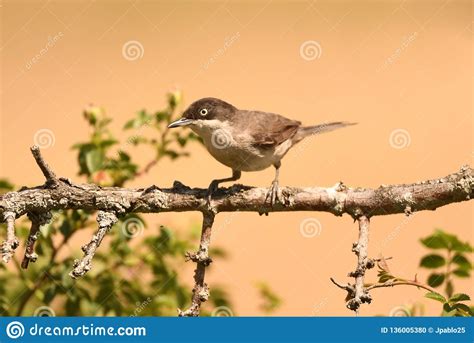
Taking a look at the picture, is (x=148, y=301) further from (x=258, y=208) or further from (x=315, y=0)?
(x=315, y=0)

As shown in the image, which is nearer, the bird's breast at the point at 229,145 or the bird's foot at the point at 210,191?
the bird's foot at the point at 210,191

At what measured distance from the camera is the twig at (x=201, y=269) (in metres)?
3.19

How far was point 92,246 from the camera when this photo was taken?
10.4 feet

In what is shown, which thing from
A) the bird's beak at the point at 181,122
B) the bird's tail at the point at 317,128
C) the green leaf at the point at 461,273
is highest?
the bird's tail at the point at 317,128

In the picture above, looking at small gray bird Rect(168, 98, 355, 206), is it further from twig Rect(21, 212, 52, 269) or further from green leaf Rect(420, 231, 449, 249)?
green leaf Rect(420, 231, 449, 249)

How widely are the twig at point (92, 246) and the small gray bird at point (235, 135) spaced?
1.51m

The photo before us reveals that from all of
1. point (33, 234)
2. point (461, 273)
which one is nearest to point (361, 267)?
point (461, 273)

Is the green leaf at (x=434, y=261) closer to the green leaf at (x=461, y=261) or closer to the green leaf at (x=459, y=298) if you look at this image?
the green leaf at (x=461, y=261)

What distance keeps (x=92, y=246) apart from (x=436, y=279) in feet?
5.87

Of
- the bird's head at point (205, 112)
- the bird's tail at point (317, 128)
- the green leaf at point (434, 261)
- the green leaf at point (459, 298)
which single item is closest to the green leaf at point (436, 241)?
the green leaf at point (434, 261)

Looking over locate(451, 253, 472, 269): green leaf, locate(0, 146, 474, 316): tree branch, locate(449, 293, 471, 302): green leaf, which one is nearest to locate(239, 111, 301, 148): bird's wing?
locate(0, 146, 474, 316): tree branch

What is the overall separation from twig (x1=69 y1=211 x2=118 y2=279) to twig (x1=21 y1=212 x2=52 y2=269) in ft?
0.92

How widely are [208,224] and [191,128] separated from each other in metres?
1.69

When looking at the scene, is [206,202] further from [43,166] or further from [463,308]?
[463,308]
